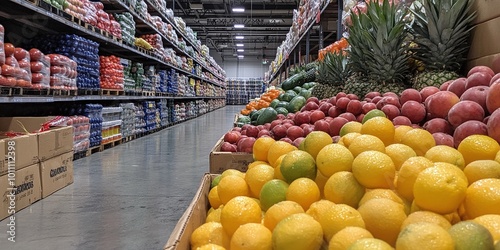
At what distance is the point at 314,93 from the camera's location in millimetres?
4121

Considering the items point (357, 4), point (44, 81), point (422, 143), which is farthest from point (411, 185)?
point (44, 81)

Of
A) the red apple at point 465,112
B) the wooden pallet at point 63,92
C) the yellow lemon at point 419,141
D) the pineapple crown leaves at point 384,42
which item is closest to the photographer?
the yellow lemon at point 419,141

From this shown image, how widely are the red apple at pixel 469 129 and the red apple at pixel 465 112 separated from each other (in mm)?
55

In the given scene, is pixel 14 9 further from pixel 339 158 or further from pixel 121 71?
pixel 339 158

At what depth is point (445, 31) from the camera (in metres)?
2.38

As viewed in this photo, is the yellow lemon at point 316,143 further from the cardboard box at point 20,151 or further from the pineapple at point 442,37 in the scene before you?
the cardboard box at point 20,151

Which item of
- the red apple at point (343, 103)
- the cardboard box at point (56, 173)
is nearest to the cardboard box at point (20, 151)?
the cardboard box at point (56, 173)

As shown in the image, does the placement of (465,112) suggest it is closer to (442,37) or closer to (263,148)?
(263,148)

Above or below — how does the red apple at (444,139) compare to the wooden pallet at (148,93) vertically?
below

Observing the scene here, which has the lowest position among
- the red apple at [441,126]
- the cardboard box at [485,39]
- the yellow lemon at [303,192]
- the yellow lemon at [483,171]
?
the yellow lemon at [303,192]

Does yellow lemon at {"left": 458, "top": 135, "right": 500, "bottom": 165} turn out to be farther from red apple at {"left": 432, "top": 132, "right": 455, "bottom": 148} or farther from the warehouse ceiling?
the warehouse ceiling

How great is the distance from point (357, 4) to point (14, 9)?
12.9 ft

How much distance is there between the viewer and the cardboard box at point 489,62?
6.76ft

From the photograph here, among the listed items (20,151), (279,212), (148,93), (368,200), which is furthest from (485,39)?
(148,93)
